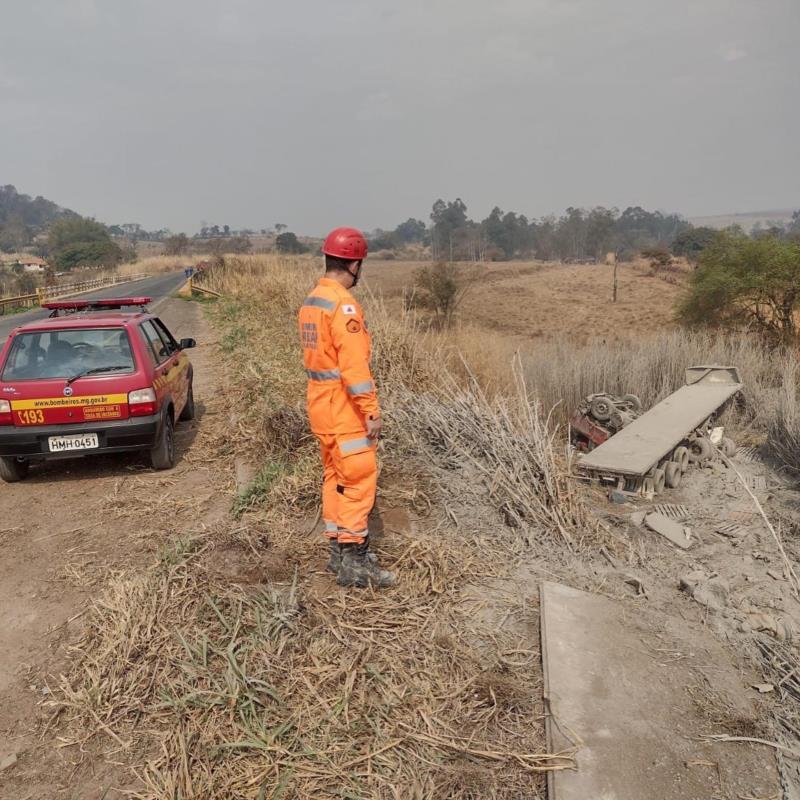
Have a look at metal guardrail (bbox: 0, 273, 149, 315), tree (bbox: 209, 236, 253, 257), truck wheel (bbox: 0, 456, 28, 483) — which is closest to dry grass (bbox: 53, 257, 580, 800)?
truck wheel (bbox: 0, 456, 28, 483)

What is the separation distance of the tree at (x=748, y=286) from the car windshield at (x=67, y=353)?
1425cm

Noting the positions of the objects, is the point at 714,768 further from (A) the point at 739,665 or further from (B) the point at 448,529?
(B) the point at 448,529

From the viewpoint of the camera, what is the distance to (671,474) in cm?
636

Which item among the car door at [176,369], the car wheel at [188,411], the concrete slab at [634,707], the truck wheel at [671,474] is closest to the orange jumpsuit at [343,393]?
the concrete slab at [634,707]

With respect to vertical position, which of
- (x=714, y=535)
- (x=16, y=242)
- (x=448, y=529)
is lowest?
(x=714, y=535)

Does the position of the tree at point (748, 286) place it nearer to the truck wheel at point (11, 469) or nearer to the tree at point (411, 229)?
the truck wheel at point (11, 469)

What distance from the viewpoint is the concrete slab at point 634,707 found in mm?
2447

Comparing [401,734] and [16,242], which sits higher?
[16,242]

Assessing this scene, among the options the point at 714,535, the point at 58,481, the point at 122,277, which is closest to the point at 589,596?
the point at 714,535

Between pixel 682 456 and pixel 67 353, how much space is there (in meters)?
6.27

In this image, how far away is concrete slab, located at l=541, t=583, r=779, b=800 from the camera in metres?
2.45

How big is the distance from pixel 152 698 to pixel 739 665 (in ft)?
9.50

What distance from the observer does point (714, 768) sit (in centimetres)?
251

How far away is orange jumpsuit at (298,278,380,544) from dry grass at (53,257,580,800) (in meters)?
0.57
